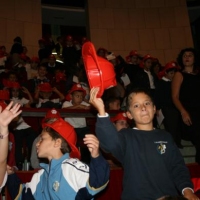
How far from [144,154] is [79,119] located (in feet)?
8.68

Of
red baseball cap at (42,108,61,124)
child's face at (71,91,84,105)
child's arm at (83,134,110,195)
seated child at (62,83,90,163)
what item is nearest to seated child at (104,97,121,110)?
seated child at (62,83,90,163)

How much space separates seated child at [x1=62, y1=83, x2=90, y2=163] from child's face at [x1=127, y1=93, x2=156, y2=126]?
203cm

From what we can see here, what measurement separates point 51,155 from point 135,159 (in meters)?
0.69

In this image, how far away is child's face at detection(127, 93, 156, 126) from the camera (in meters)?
2.09

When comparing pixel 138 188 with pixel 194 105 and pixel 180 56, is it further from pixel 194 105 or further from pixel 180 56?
pixel 180 56

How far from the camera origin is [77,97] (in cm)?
505

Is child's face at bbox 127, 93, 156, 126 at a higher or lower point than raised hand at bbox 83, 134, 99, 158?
higher

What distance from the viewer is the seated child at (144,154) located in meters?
1.84

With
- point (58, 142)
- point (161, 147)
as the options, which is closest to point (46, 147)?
point (58, 142)

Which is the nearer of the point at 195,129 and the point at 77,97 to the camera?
the point at 195,129

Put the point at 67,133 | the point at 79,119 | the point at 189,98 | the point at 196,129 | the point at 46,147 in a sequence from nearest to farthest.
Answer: the point at 46,147 < the point at 67,133 < the point at 196,129 < the point at 189,98 < the point at 79,119

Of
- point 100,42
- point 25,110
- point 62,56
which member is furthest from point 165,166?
point 100,42

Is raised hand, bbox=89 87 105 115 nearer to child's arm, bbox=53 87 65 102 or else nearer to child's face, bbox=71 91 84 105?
child's face, bbox=71 91 84 105

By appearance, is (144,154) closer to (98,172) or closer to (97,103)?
(98,172)
